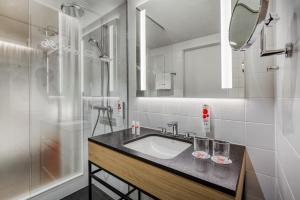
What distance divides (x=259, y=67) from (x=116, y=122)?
141 centimetres

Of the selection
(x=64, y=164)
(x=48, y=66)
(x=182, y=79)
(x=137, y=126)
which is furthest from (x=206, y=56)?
(x=64, y=164)

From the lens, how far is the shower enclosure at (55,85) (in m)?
1.16

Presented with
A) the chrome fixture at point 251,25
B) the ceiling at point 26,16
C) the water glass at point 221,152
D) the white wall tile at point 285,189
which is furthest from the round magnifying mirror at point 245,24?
the ceiling at point 26,16

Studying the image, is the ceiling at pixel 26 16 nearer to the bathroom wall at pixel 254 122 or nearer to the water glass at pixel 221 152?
the bathroom wall at pixel 254 122

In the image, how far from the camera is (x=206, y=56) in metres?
1.09

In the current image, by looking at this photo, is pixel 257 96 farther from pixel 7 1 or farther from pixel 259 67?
pixel 7 1

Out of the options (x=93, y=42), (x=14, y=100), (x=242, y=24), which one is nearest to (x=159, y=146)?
(x=242, y=24)

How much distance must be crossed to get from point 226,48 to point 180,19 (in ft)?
1.62

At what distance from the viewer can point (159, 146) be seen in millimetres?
1196

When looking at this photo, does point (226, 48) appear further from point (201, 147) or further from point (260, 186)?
point (260, 186)

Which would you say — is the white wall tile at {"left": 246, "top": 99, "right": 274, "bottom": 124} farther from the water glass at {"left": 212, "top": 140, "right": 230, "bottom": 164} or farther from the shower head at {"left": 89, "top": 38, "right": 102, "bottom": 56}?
the shower head at {"left": 89, "top": 38, "right": 102, "bottom": 56}

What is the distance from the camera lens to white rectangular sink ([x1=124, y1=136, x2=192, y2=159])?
3.58ft

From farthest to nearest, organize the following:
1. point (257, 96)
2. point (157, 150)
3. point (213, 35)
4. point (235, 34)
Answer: point (157, 150)
point (213, 35)
point (257, 96)
point (235, 34)

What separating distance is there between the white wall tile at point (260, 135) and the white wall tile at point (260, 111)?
0.03 m
